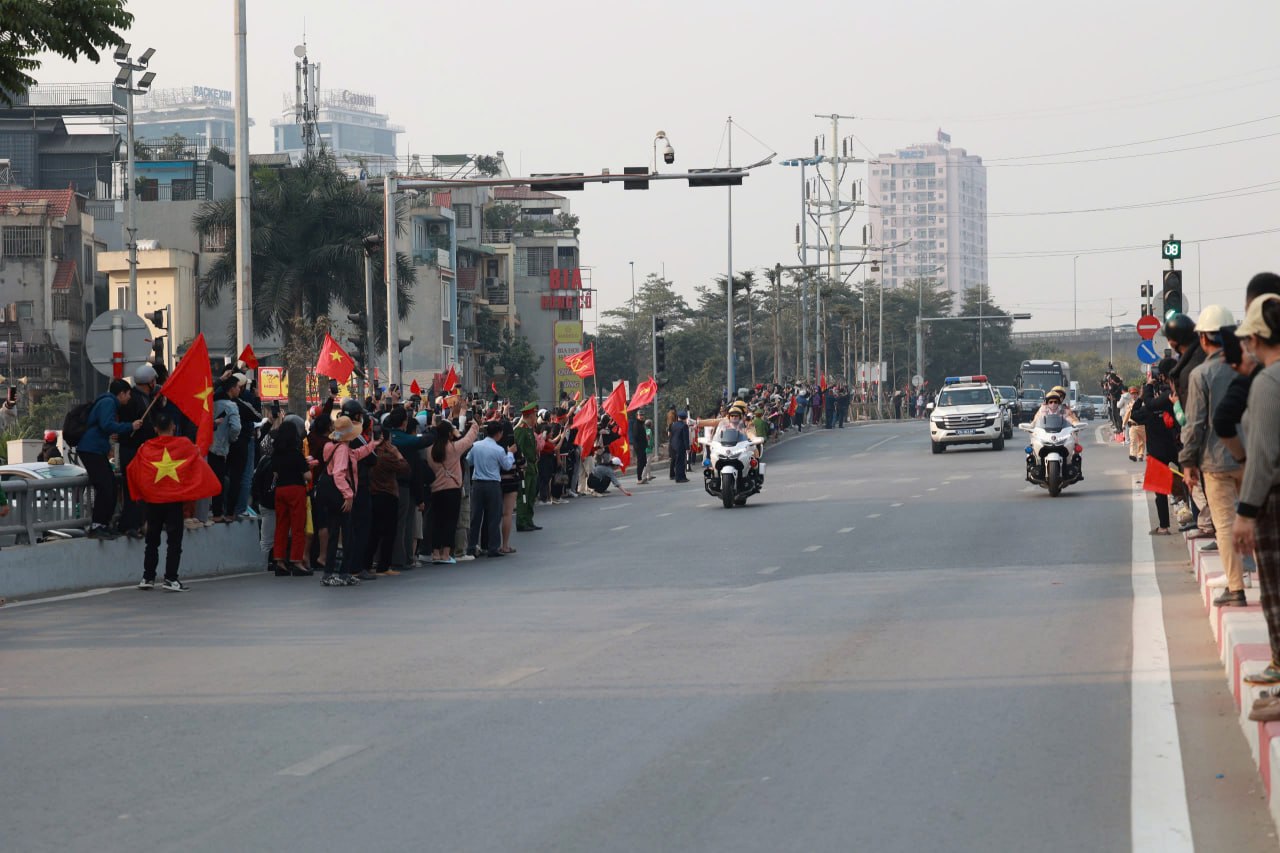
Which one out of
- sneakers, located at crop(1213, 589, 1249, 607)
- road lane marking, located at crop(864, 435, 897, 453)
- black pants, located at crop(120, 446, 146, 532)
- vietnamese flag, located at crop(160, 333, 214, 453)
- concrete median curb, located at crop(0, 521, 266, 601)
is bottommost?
road lane marking, located at crop(864, 435, 897, 453)

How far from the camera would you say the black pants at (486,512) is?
21.1 m

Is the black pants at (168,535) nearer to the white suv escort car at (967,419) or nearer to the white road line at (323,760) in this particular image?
the white road line at (323,760)

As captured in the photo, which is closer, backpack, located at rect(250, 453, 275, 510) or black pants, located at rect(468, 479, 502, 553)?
backpack, located at rect(250, 453, 275, 510)

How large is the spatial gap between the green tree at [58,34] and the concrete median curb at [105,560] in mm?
4430

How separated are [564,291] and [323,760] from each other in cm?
9420

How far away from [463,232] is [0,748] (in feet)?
275

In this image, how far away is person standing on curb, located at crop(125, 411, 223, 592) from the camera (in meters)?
16.8

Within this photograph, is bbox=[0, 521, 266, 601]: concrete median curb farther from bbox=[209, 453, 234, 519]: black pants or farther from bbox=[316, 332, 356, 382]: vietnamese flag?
bbox=[316, 332, 356, 382]: vietnamese flag

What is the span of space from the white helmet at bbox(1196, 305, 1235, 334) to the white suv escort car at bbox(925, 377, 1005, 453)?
35332 millimetres

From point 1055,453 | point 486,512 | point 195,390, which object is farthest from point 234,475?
point 1055,453

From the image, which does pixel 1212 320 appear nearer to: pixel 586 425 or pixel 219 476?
pixel 219 476

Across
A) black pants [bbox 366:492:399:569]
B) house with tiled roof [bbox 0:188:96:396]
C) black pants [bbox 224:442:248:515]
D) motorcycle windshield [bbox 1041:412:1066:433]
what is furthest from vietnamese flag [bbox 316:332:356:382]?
house with tiled roof [bbox 0:188:96:396]

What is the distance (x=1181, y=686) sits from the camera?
1002 centimetres

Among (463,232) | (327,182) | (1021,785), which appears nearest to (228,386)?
(1021,785)
